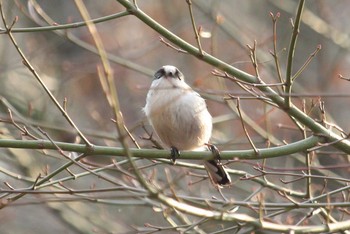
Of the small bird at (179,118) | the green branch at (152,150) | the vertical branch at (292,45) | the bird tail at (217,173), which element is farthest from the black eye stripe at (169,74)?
the vertical branch at (292,45)

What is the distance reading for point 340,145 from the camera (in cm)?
421

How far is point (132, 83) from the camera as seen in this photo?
34.3 feet

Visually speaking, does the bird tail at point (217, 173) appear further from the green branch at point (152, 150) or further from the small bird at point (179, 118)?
the green branch at point (152, 150)

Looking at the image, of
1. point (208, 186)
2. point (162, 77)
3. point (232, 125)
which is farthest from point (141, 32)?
point (162, 77)

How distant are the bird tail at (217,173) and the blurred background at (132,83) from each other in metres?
0.66

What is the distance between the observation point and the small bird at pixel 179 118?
4.99m

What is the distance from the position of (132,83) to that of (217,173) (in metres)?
5.58

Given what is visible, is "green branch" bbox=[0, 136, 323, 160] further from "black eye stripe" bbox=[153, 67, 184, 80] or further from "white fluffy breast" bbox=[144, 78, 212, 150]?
"black eye stripe" bbox=[153, 67, 184, 80]

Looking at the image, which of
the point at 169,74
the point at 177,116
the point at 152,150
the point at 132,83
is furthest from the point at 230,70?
the point at 132,83

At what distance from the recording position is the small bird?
4.99 m

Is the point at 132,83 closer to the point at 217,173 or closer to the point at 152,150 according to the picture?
the point at 217,173

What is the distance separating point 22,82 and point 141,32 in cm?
308

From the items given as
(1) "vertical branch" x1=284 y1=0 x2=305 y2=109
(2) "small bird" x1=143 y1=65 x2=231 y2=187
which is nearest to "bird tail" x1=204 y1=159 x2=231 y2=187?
(2) "small bird" x1=143 y1=65 x2=231 y2=187

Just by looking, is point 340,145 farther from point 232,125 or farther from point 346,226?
point 232,125
